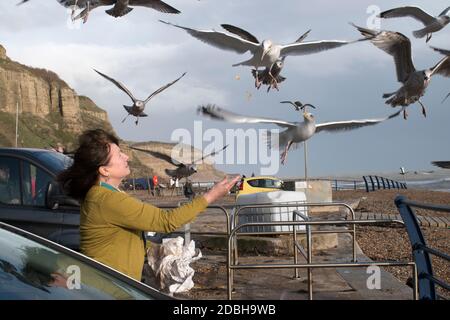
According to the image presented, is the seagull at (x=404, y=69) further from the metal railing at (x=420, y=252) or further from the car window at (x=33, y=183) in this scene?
the metal railing at (x=420, y=252)

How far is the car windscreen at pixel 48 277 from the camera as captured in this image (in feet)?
7.10

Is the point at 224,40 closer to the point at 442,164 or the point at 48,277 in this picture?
the point at 442,164

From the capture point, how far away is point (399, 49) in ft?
51.2

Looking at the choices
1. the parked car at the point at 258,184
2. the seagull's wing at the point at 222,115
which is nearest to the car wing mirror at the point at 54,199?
the seagull's wing at the point at 222,115

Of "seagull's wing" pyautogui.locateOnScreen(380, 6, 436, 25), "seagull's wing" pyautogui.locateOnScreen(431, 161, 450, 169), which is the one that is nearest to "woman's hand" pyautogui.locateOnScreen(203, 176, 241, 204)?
"seagull's wing" pyautogui.locateOnScreen(431, 161, 450, 169)

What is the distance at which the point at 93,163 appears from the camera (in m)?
3.22

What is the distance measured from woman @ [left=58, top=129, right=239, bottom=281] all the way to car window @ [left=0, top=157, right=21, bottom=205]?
300cm

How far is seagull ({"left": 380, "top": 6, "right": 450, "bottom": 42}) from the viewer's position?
48.0 ft

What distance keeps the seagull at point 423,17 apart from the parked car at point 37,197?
11.4 m

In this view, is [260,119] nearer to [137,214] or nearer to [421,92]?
[137,214]

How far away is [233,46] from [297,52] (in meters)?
1.37

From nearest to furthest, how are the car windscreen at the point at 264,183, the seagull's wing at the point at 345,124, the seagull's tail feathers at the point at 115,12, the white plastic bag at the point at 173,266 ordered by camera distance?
the white plastic bag at the point at 173,266 → the seagull's wing at the point at 345,124 → the seagull's tail feathers at the point at 115,12 → the car windscreen at the point at 264,183

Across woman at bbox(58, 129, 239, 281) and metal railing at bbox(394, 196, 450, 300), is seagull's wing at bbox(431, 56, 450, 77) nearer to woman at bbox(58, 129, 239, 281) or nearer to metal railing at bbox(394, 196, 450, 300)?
metal railing at bbox(394, 196, 450, 300)

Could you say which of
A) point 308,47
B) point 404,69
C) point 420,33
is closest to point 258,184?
point 404,69
